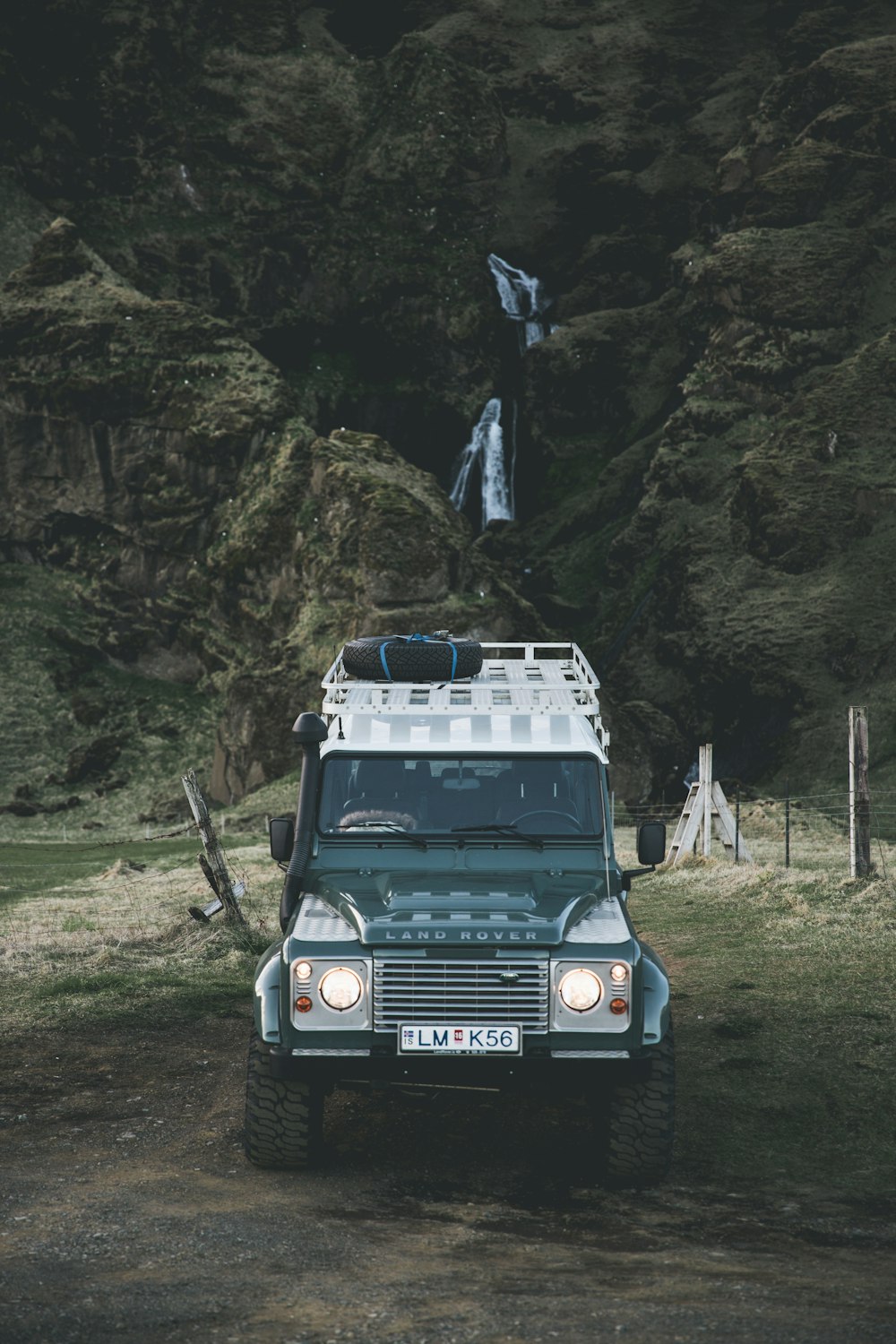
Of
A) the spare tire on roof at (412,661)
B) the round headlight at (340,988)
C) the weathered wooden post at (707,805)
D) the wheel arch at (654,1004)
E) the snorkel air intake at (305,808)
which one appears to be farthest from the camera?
the weathered wooden post at (707,805)

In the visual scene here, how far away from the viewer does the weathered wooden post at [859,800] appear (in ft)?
67.0

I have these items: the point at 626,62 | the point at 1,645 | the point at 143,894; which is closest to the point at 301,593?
the point at 1,645

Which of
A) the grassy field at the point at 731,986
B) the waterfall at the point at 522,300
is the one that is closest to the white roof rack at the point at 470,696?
the grassy field at the point at 731,986

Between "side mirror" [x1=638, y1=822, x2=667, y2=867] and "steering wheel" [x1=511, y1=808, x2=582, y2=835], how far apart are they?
48cm

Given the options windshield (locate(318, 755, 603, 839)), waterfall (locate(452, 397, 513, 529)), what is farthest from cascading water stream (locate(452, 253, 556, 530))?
windshield (locate(318, 755, 603, 839))

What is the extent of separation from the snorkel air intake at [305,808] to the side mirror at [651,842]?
7.87 ft

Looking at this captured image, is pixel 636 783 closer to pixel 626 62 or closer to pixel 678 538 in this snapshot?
pixel 678 538

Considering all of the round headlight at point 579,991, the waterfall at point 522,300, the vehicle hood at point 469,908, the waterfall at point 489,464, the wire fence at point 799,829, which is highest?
the waterfall at point 522,300

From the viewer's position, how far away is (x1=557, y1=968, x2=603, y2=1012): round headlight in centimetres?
827

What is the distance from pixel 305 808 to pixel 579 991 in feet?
8.14

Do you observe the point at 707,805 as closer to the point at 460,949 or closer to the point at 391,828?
the point at 391,828

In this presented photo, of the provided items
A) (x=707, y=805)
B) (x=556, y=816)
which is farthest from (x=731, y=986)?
(x=707, y=805)

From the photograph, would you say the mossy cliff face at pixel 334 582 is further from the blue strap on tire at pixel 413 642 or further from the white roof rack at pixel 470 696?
the white roof rack at pixel 470 696

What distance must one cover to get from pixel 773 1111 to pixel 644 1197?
248cm
